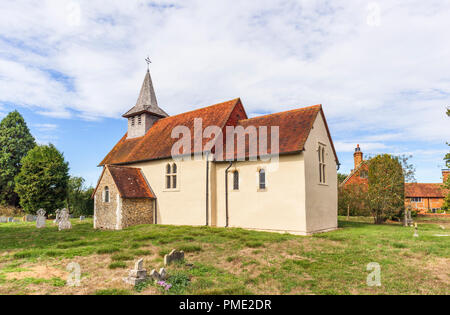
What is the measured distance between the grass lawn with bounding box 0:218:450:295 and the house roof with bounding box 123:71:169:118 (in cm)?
1711

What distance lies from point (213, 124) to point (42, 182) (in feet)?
75.2

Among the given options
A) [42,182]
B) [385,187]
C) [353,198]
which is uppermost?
[42,182]

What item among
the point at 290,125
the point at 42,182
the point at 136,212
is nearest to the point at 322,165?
the point at 290,125

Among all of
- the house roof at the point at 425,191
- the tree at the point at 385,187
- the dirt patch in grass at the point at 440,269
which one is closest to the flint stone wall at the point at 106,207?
the dirt patch in grass at the point at 440,269

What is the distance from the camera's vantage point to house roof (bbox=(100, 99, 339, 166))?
18312 mm

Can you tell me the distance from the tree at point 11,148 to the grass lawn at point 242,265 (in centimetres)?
2934

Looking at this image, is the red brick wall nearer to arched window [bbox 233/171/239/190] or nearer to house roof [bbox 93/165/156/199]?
arched window [bbox 233/171/239/190]

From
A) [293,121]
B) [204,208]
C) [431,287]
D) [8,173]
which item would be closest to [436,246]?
[431,287]

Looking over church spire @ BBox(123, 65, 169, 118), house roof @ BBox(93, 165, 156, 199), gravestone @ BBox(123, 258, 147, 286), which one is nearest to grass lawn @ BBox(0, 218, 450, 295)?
gravestone @ BBox(123, 258, 147, 286)

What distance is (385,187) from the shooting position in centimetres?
2648

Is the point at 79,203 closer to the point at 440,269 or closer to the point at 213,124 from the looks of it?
the point at 213,124

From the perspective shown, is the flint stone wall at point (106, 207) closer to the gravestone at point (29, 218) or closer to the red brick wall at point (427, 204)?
the gravestone at point (29, 218)

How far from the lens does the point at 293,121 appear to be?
19.5 m

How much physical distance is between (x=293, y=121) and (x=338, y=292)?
13.6 metres
